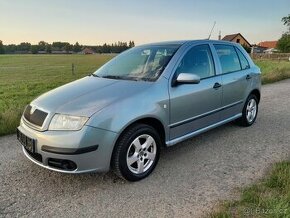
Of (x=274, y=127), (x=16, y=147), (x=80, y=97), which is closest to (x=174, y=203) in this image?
(x=80, y=97)

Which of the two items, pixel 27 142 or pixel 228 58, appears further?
pixel 228 58

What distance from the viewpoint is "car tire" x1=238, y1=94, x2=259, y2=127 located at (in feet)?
19.1

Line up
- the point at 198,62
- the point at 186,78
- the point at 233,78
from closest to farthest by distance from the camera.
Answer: the point at 186,78, the point at 198,62, the point at 233,78

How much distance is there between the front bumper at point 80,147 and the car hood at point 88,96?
0.76 feet

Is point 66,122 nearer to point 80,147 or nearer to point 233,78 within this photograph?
point 80,147

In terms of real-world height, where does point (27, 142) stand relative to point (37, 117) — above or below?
below

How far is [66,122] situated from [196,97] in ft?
6.09

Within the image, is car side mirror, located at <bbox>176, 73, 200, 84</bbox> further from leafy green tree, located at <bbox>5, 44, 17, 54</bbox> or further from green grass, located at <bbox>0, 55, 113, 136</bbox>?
leafy green tree, located at <bbox>5, 44, 17, 54</bbox>

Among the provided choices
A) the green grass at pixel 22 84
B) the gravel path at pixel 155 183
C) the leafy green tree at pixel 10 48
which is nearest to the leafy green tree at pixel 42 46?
the leafy green tree at pixel 10 48

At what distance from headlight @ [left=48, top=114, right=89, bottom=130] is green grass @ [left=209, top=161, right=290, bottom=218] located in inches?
60.8

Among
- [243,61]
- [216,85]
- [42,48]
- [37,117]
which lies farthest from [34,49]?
[37,117]

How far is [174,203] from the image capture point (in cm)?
323

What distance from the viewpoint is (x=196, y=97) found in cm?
435

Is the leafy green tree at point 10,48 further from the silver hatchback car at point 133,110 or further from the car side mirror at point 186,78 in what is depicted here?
the car side mirror at point 186,78
